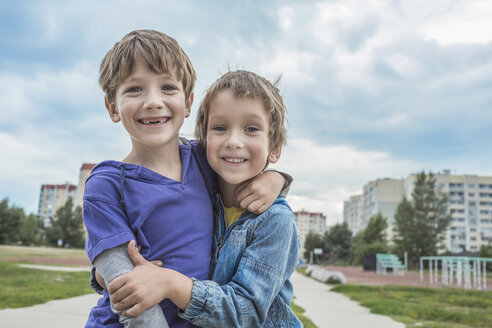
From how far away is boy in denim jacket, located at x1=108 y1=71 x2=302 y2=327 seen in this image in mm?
1180

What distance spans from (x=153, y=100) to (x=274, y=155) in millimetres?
556

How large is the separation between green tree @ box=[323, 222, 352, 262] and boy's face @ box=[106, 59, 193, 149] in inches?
1820

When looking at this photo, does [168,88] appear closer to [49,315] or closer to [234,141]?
[234,141]

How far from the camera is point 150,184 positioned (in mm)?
1339

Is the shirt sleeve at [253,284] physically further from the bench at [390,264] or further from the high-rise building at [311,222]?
the high-rise building at [311,222]

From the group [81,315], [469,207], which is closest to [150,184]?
[81,315]

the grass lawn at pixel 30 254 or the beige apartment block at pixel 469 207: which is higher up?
the beige apartment block at pixel 469 207

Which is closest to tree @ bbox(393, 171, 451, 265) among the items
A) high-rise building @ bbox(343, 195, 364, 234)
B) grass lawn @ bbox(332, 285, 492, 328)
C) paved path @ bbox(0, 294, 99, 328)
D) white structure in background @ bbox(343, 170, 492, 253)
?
grass lawn @ bbox(332, 285, 492, 328)

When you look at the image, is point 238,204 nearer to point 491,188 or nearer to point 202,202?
point 202,202

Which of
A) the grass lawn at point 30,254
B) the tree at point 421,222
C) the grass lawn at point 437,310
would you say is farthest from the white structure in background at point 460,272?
the tree at point 421,222

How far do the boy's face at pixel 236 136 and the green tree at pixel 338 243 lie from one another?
151 ft

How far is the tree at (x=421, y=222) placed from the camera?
3312 cm

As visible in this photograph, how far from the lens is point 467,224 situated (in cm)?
7344

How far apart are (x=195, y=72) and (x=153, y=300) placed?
2.87 feet
